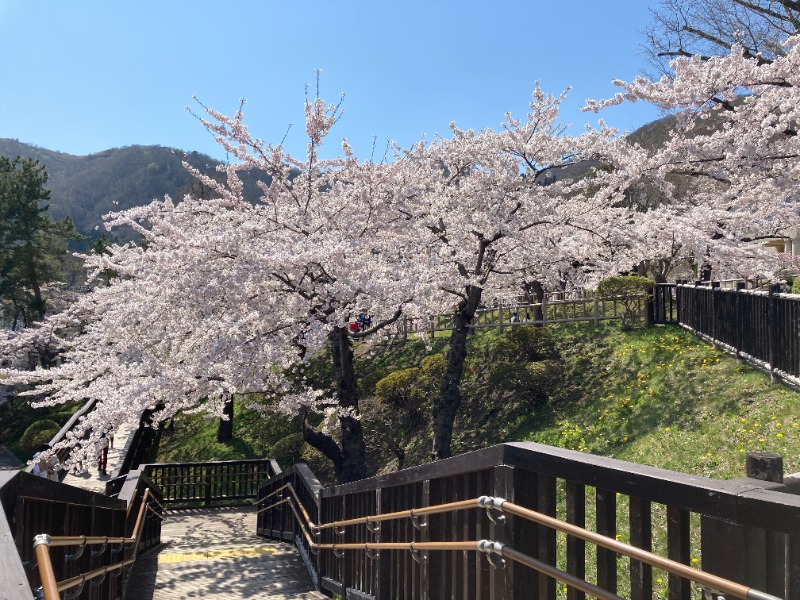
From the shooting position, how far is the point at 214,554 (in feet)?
30.7

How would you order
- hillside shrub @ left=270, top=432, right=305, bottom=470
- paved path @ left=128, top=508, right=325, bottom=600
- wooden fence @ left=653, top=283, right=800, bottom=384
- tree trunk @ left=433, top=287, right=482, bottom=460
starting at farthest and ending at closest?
hillside shrub @ left=270, top=432, right=305, bottom=470 → tree trunk @ left=433, top=287, right=482, bottom=460 → wooden fence @ left=653, top=283, right=800, bottom=384 → paved path @ left=128, top=508, right=325, bottom=600

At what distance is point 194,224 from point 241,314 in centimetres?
249

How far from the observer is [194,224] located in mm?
11305

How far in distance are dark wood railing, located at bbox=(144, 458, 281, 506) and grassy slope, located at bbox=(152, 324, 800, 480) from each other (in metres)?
1.69

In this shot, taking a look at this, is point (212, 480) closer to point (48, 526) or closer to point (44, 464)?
point (44, 464)

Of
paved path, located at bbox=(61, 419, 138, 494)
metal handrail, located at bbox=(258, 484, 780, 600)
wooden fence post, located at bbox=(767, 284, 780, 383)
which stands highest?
wooden fence post, located at bbox=(767, 284, 780, 383)

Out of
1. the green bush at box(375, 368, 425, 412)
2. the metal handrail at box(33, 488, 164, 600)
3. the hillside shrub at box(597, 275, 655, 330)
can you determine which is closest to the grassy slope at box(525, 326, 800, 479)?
the hillside shrub at box(597, 275, 655, 330)

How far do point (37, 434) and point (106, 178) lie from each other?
16203 centimetres

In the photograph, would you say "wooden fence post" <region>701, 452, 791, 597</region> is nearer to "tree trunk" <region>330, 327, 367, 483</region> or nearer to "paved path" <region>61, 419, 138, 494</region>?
"tree trunk" <region>330, 327, 367, 483</region>

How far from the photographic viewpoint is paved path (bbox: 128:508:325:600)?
7.10 metres

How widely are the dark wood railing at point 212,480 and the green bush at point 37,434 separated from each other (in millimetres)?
13384

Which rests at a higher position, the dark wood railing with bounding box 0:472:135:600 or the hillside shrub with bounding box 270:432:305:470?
the dark wood railing with bounding box 0:472:135:600

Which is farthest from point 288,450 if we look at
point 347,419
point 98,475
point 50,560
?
point 50,560

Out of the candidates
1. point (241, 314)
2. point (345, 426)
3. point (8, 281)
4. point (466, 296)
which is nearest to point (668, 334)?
point (466, 296)
